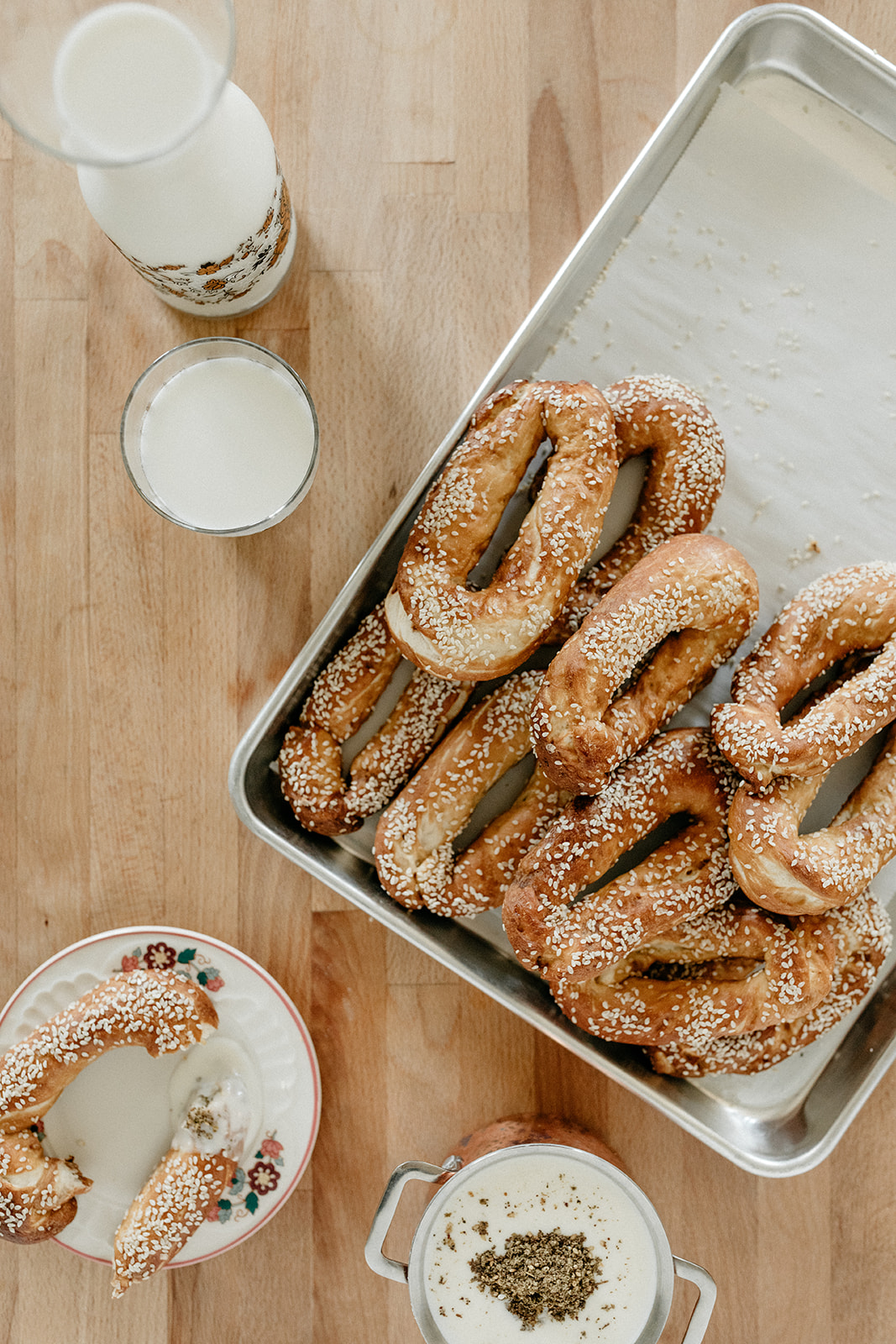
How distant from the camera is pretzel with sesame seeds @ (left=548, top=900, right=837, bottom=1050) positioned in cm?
97

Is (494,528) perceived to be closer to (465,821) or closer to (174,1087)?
(465,821)

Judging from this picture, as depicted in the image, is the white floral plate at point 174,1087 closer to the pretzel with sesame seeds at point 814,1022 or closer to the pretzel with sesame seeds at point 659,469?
the pretzel with sesame seeds at point 814,1022

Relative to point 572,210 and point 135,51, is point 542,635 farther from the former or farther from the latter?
point 135,51

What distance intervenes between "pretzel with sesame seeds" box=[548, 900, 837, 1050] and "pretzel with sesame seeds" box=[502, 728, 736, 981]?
0.04 meters

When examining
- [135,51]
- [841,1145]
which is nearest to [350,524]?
[135,51]

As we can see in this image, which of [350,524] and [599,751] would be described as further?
[350,524]

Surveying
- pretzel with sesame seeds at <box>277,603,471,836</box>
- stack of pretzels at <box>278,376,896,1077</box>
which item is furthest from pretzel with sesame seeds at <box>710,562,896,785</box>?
pretzel with sesame seeds at <box>277,603,471,836</box>

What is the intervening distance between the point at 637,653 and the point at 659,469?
0.67ft

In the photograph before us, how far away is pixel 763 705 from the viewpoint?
3.15 feet

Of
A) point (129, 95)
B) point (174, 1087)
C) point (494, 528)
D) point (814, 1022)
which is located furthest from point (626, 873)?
point (129, 95)

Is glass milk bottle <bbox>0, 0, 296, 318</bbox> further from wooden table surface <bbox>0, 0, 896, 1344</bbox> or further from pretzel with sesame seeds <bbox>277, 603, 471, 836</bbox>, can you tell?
pretzel with sesame seeds <bbox>277, 603, 471, 836</bbox>

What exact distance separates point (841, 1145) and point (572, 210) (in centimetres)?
107

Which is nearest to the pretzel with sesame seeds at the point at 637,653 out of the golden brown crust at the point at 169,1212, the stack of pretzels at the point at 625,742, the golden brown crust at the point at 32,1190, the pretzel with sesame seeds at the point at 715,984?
the stack of pretzels at the point at 625,742

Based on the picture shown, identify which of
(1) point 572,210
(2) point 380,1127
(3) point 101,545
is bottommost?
(2) point 380,1127
